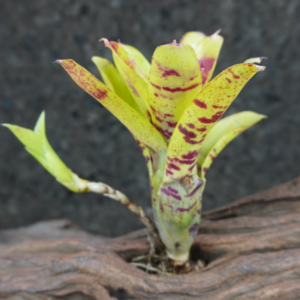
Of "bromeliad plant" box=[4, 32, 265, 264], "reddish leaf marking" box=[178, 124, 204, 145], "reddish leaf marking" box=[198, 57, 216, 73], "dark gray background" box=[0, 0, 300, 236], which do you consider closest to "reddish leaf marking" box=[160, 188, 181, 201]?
"bromeliad plant" box=[4, 32, 265, 264]

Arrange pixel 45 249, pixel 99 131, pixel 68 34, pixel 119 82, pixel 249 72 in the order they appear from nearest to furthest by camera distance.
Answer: pixel 249 72
pixel 119 82
pixel 45 249
pixel 68 34
pixel 99 131

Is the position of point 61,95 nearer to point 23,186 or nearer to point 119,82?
point 23,186

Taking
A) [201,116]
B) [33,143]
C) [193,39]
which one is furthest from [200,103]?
[33,143]

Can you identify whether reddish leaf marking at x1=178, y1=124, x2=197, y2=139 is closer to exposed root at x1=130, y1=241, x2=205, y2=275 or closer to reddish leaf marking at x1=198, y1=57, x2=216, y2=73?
reddish leaf marking at x1=198, y1=57, x2=216, y2=73

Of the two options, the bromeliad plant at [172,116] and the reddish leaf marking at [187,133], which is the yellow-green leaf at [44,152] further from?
the reddish leaf marking at [187,133]

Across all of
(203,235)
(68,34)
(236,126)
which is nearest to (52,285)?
(203,235)

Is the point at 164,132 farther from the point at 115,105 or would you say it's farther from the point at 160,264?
the point at 160,264

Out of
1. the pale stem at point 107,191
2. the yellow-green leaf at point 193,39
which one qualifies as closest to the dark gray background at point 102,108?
the yellow-green leaf at point 193,39
